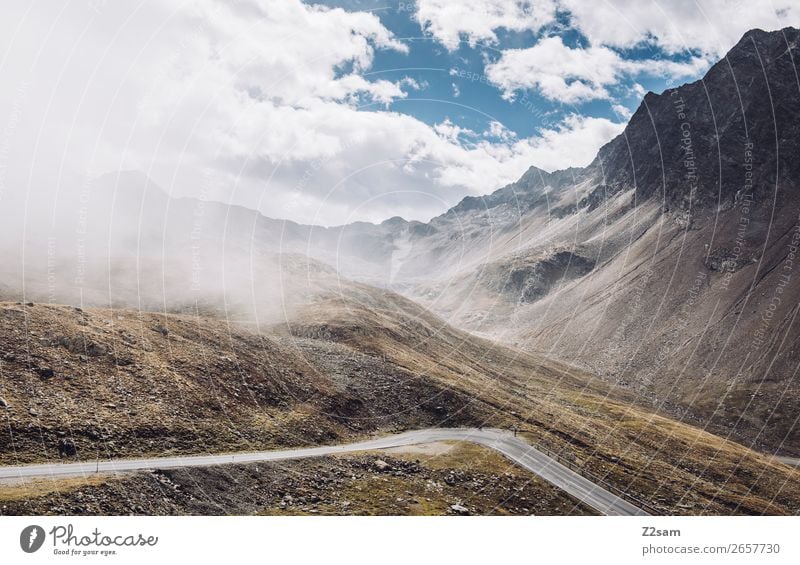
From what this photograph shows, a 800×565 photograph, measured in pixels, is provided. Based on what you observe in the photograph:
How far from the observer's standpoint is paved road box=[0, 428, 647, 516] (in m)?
43.2

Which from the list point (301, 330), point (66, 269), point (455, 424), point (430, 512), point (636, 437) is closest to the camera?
point (430, 512)

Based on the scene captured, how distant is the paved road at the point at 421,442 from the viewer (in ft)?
142

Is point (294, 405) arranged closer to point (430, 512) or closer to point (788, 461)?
point (430, 512)

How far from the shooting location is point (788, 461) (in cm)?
12088

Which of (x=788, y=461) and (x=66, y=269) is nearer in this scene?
(x=788, y=461)

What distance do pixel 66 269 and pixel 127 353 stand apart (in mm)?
89572

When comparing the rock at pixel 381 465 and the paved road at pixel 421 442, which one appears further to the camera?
the rock at pixel 381 465

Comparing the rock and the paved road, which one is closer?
the paved road

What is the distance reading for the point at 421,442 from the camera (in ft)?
242

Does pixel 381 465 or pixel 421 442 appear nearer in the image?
pixel 381 465

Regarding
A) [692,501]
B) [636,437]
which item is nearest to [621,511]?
[692,501]

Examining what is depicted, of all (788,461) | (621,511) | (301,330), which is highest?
(301,330)

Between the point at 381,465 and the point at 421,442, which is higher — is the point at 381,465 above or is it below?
above
